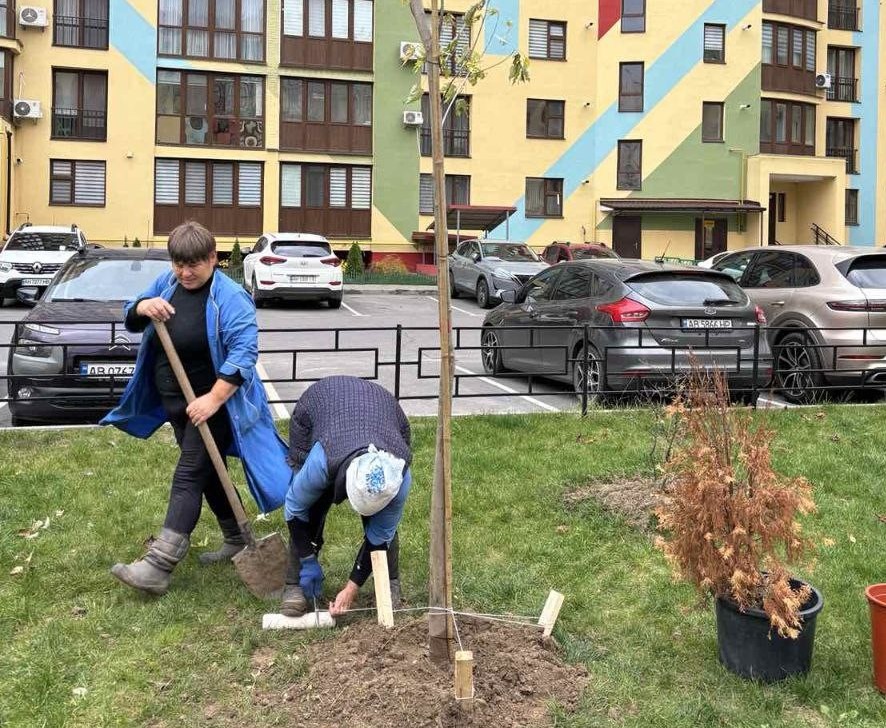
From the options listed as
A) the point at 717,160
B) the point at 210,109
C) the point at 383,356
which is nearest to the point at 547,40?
the point at 717,160

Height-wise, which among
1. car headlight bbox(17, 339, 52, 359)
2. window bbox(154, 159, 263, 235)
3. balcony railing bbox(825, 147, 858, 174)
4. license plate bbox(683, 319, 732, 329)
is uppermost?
balcony railing bbox(825, 147, 858, 174)

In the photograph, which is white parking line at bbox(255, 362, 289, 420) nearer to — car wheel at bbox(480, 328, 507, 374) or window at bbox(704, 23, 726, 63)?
car wheel at bbox(480, 328, 507, 374)

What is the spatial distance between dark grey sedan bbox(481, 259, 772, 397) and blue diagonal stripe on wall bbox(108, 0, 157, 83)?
84.0ft

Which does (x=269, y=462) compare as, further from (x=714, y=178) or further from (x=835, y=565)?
(x=714, y=178)

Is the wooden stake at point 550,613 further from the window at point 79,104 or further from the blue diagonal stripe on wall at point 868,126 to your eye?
the blue diagonal stripe on wall at point 868,126

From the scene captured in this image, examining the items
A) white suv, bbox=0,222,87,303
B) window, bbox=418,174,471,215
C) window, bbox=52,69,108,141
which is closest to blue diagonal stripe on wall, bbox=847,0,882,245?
window, bbox=418,174,471,215

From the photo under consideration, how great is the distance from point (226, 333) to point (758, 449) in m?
2.49

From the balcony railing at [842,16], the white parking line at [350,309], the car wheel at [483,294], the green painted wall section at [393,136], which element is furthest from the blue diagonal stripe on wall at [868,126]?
the white parking line at [350,309]

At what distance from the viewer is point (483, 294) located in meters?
24.5

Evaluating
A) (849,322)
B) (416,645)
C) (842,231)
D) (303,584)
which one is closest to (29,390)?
(303,584)

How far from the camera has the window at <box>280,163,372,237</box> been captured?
34.2 metres

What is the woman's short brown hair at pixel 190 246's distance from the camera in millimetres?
4789

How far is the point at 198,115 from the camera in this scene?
33.1 meters

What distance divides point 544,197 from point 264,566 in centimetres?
3396
